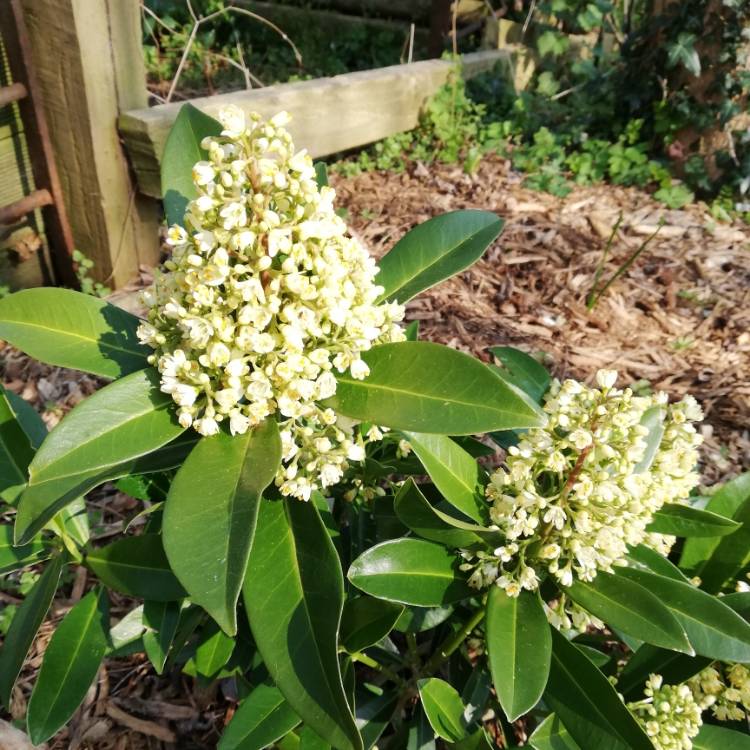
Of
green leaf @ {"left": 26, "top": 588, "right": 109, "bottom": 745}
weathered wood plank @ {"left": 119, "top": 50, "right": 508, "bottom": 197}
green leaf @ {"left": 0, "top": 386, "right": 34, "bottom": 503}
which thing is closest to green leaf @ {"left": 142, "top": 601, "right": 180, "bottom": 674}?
green leaf @ {"left": 26, "top": 588, "right": 109, "bottom": 745}

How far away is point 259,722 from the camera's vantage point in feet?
4.78

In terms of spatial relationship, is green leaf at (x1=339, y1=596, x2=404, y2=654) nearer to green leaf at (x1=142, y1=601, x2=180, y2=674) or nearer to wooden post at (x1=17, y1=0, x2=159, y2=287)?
green leaf at (x1=142, y1=601, x2=180, y2=674)

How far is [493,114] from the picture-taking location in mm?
5227

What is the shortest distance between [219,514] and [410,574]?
0.48 metres

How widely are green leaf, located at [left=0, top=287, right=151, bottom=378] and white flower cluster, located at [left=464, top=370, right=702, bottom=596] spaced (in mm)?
745

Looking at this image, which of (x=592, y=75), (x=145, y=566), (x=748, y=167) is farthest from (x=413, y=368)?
(x=592, y=75)

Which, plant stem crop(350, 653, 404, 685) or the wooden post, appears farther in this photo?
the wooden post

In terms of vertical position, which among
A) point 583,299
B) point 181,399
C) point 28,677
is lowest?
point 28,677

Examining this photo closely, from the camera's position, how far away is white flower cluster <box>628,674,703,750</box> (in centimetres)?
141

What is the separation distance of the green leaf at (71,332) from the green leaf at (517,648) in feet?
2.68

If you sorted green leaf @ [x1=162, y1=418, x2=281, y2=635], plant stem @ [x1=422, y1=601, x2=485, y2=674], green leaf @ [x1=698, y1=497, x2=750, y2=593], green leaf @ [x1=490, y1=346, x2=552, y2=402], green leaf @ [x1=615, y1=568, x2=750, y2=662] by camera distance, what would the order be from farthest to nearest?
green leaf @ [x1=490, y1=346, x2=552, y2=402] → green leaf @ [x1=698, y1=497, x2=750, y2=593] → plant stem @ [x1=422, y1=601, x2=485, y2=674] → green leaf @ [x1=615, y1=568, x2=750, y2=662] → green leaf @ [x1=162, y1=418, x2=281, y2=635]

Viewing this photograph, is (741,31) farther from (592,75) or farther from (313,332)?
(313,332)

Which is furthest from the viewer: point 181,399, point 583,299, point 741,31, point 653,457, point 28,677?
point 741,31

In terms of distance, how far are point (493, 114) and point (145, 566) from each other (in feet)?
15.2
